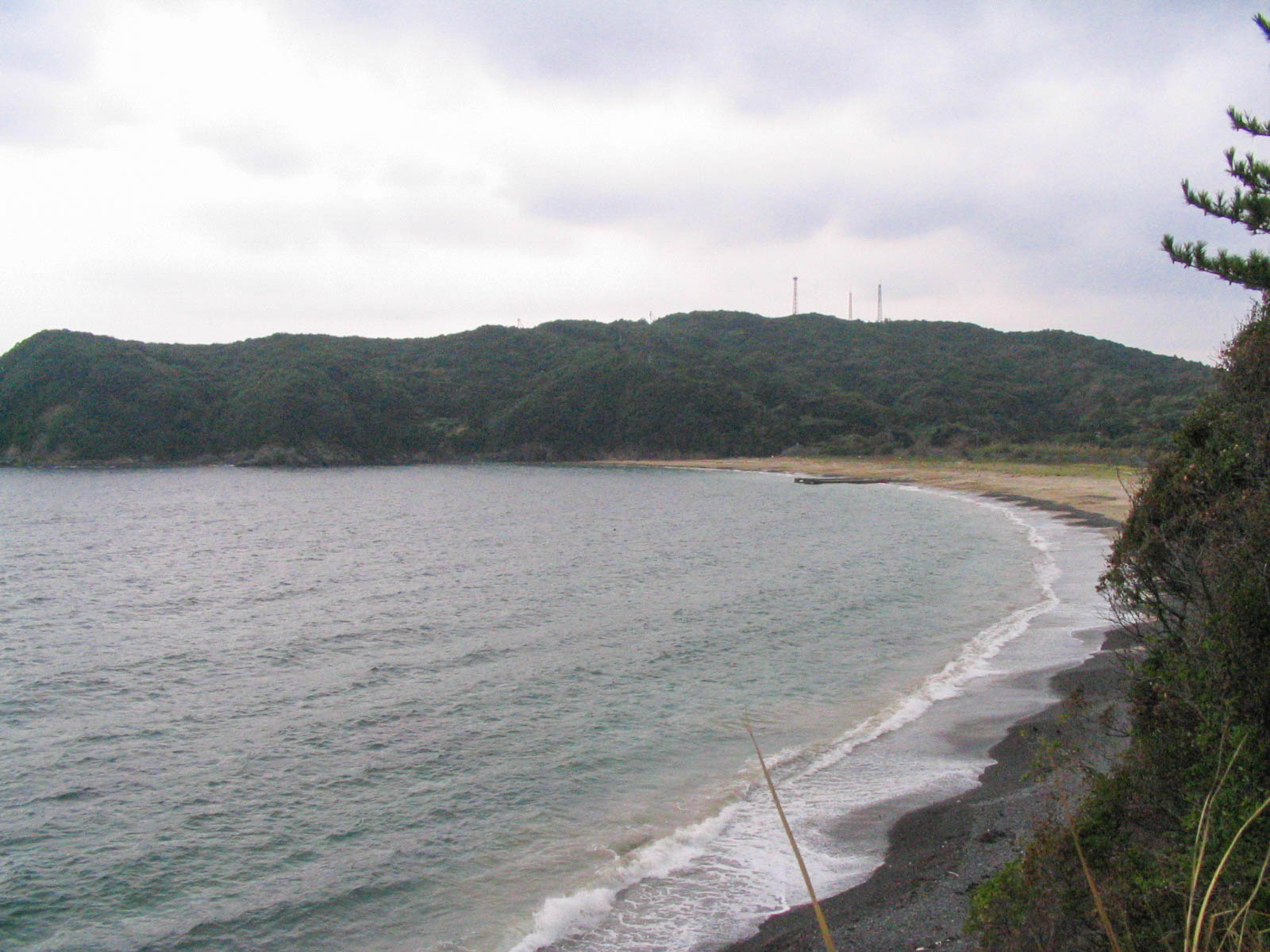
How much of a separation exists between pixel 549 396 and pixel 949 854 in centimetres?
13612

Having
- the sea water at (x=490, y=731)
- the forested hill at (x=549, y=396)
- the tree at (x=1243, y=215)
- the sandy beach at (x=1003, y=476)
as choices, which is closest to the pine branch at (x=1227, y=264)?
the tree at (x=1243, y=215)

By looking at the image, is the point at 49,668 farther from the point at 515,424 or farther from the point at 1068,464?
the point at 515,424

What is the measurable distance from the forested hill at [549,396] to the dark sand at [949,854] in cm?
8977

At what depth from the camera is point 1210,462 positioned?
661cm

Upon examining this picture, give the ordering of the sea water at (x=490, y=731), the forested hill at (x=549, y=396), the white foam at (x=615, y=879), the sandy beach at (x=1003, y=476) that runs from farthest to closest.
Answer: the forested hill at (x=549, y=396) < the sandy beach at (x=1003, y=476) < the sea water at (x=490, y=731) < the white foam at (x=615, y=879)

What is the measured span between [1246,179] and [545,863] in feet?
36.4

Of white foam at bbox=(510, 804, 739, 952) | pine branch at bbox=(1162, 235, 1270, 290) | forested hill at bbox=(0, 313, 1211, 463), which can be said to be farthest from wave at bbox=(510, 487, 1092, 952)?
forested hill at bbox=(0, 313, 1211, 463)

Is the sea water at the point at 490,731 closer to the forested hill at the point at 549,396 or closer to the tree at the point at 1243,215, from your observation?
the tree at the point at 1243,215

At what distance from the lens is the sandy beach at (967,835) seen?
6750 mm

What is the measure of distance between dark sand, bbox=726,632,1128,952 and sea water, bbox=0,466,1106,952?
341 millimetres

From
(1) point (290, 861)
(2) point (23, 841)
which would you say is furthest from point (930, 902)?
(2) point (23, 841)

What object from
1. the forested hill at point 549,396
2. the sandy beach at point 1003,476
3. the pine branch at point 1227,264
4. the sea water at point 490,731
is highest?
the forested hill at point 549,396

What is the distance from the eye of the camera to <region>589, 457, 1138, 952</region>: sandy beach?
6750 millimetres

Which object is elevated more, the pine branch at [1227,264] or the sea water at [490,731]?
the pine branch at [1227,264]
